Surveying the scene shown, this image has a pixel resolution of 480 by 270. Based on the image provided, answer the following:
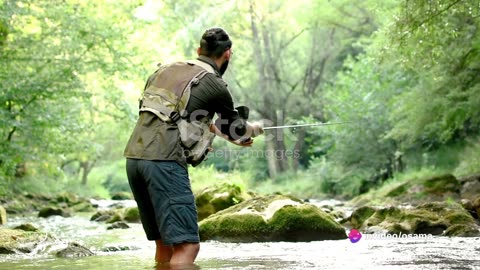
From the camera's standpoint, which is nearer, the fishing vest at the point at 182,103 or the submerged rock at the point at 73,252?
the fishing vest at the point at 182,103

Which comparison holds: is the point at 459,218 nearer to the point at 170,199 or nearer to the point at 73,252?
the point at 73,252

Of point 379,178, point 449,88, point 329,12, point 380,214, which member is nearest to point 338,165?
point 379,178

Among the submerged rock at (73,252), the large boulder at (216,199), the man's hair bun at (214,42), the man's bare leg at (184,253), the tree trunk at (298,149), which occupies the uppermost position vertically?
the tree trunk at (298,149)

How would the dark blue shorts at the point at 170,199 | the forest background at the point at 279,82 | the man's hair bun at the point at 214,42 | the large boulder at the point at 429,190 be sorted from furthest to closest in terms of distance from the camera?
the large boulder at the point at 429,190
the forest background at the point at 279,82
the man's hair bun at the point at 214,42
the dark blue shorts at the point at 170,199

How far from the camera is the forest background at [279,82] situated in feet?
50.3

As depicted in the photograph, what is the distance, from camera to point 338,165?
1100 inches

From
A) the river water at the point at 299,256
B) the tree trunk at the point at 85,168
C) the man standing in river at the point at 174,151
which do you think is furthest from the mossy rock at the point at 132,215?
the tree trunk at the point at 85,168

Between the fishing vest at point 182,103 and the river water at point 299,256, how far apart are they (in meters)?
1.11

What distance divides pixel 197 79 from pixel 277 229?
4332 millimetres

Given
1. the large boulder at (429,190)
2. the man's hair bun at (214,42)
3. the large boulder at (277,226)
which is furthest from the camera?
the large boulder at (429,190)

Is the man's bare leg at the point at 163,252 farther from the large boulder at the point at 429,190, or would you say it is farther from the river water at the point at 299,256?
the large boulder at the point at 429,190

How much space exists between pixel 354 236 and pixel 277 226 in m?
1.06

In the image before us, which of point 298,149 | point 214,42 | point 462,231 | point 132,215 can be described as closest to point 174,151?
point 214,42

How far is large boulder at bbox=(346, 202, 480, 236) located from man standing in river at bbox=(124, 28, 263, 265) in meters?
4.74
